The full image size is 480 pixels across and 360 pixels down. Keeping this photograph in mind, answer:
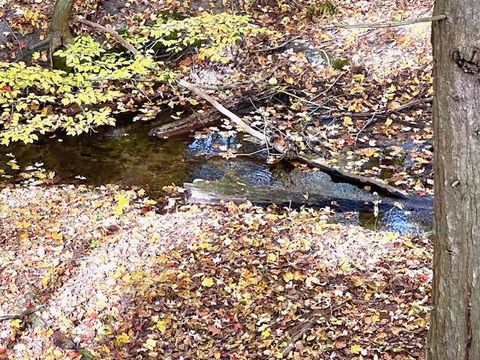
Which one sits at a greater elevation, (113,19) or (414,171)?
(113,19)

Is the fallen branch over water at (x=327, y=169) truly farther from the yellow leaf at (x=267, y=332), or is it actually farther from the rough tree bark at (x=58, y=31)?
the yellow leaf at (x=267, y=332)

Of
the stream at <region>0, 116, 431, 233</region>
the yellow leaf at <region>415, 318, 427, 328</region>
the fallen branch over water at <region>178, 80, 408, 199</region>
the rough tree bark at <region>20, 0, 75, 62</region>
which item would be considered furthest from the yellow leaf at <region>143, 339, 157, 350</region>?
the rough tree bark at <region>20, 0, 75, 62</region>

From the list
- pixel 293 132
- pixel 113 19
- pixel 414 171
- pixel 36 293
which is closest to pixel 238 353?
pixel 36 293

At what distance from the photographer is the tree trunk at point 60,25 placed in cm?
1128

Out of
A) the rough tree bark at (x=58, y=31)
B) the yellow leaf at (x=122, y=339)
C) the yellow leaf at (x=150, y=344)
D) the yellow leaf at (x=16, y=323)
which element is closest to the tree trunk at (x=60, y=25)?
the rough tree bark at (x=58, y=31)

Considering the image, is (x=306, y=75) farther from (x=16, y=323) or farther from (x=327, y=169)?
(x=16, y=323)

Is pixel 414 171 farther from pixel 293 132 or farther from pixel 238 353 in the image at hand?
pixel 238 353

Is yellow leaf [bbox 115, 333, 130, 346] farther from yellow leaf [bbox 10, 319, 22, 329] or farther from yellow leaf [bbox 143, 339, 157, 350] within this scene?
yellow leaf [bbox 10, 319, 22, 329]

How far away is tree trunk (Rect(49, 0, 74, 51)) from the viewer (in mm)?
11281

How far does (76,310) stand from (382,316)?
3016 mm

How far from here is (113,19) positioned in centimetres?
1265

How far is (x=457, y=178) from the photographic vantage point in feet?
8.68

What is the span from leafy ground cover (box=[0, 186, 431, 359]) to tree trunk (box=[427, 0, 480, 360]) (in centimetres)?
168

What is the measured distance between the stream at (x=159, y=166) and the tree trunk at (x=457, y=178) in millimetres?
4612
